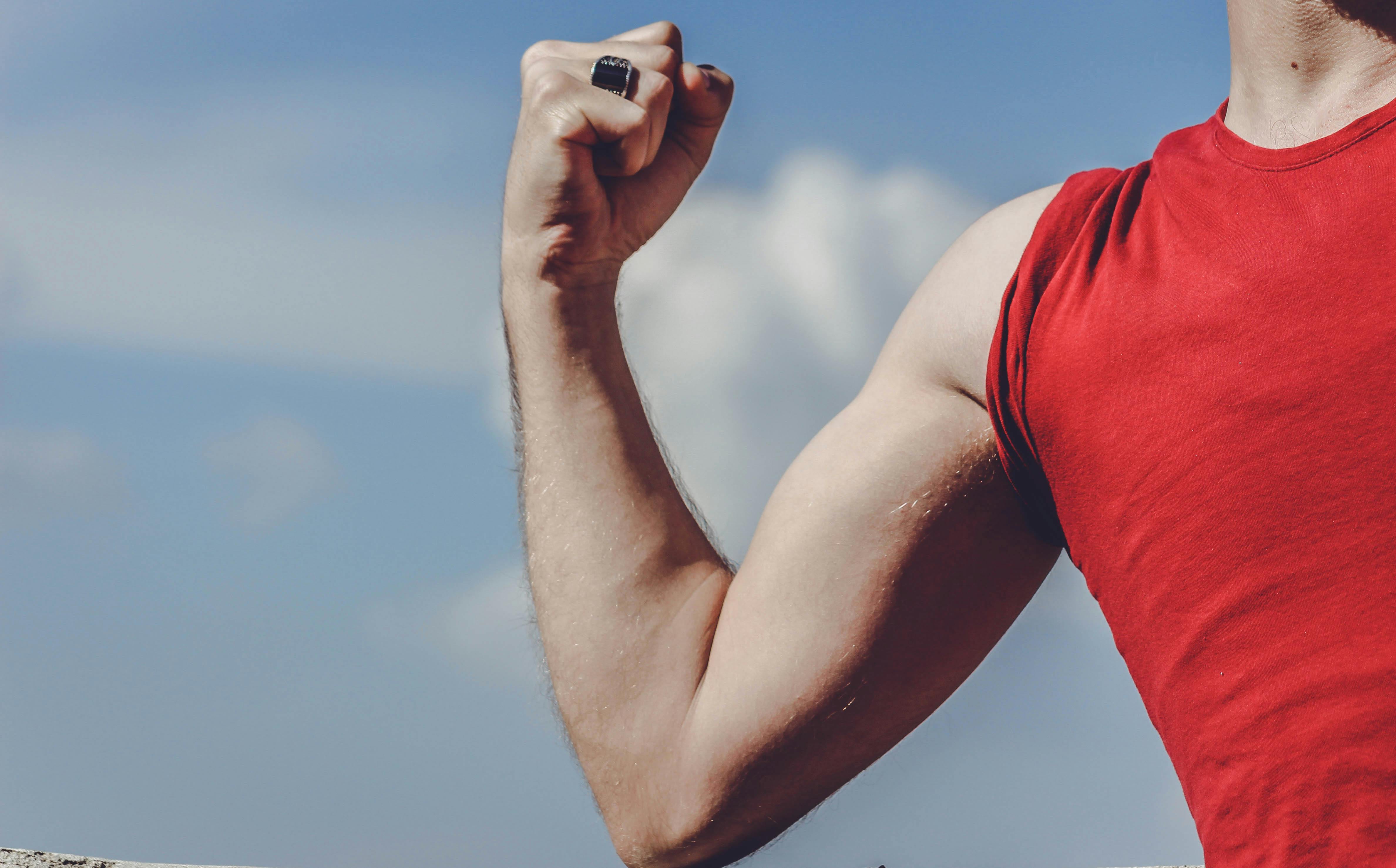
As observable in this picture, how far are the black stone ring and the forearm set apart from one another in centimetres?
35

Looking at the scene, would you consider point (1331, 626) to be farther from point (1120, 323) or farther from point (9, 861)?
point (9, 861)

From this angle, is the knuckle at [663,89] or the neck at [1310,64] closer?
the neck at [1310,64]

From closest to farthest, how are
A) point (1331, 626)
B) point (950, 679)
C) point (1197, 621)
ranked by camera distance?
point (1331, 626)
point (1197, 621)
point (950, 679)

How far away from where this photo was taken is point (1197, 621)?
1270mm

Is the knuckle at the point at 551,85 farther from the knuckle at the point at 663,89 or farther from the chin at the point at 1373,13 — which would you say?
the chin at the point at 1373,13

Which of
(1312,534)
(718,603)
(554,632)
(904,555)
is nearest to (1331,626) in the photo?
(1312,534)

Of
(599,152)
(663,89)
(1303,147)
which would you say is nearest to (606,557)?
Result: (599,152)

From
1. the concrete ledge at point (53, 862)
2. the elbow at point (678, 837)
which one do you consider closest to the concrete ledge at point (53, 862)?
the concrete ledge at point (53, 862)

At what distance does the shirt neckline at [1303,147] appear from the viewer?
48.2 inches

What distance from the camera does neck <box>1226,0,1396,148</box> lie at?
127 cm

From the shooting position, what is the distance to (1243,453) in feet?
4.06

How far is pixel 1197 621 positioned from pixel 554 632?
3.42 ft

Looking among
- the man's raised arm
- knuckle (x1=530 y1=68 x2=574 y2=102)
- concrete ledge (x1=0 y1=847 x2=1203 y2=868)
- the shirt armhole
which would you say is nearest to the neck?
the shirt armhole

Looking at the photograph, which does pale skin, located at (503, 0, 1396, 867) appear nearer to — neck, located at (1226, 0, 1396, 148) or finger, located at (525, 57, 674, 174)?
finger, located at (525, 57, 674, 174)
